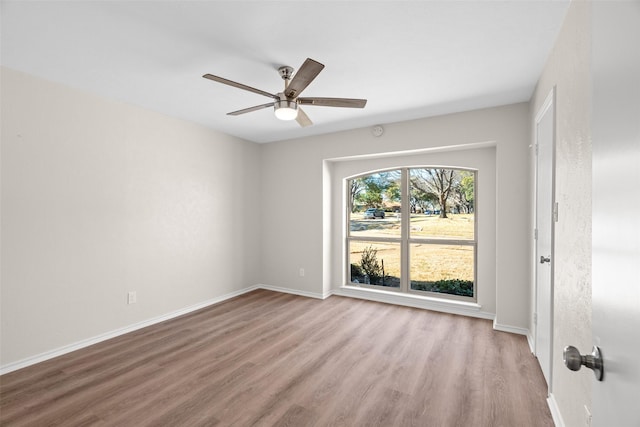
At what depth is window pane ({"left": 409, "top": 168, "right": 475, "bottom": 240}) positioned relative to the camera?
13.2 feet

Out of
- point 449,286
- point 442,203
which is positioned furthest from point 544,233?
point 449,286

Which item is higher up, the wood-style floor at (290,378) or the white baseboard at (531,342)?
the white baseboard at (531,342)

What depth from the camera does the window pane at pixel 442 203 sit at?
159 inches

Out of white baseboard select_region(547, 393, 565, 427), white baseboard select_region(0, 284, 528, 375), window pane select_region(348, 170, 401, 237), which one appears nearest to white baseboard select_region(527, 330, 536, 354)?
white baseboard select_region(0, 284, 528, 375)

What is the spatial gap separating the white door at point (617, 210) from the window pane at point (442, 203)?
11.8 ft

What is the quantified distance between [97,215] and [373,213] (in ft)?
11.7

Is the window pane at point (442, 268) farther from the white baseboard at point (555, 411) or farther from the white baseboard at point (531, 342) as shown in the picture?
the white baseboard at point (555, 411)

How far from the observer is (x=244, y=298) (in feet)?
15.2

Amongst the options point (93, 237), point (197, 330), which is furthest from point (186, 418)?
point (93, 237)

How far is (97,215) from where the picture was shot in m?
3.09

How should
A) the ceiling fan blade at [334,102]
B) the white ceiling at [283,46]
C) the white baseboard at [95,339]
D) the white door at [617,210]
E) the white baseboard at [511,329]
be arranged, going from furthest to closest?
1. the white baseboard at [511,329]
2. the white baseboard at [95,339]
3. the ceiling fan blade at [334,102]
4. the white ceiling at [283,46]
5. the white door at [617,210]

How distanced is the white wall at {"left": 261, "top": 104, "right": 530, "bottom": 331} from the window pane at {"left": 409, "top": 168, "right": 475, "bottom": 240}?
0.55 meters

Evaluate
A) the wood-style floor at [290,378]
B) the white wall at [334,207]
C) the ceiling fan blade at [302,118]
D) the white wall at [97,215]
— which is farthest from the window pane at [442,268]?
the white wall at [97,215]

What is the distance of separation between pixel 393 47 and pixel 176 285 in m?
3.67
